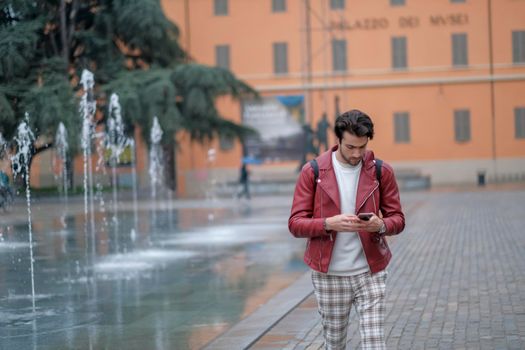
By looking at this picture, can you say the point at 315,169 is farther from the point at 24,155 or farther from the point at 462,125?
the point at 462,125

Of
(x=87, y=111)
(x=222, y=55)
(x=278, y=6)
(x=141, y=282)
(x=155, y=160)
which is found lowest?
(x=141, y=282)

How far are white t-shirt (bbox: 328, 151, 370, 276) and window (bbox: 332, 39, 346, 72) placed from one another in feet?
156

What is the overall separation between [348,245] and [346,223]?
32 cm

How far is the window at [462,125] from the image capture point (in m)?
52.9

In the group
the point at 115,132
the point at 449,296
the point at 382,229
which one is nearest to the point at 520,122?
the point at 115,132

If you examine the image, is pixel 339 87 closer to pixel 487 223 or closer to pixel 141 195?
pixel 141 195

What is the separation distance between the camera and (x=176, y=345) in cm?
911

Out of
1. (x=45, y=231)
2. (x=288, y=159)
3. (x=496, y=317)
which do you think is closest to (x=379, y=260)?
(x=496, y=317)

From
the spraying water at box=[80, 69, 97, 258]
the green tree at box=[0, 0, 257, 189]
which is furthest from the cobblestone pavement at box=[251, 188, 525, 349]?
the spraying water at box=[80, 69, 97, 258]

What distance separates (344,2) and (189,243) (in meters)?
34.6

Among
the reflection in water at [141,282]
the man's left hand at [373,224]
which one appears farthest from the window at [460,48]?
the man's left hand at [373,224]

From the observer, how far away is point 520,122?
52.2 m

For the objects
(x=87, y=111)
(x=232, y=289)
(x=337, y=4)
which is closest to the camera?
(x=232, y=289)

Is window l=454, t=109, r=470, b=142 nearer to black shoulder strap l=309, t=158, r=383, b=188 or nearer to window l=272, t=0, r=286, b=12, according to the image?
window l=272, t=0, r=286, b=12
